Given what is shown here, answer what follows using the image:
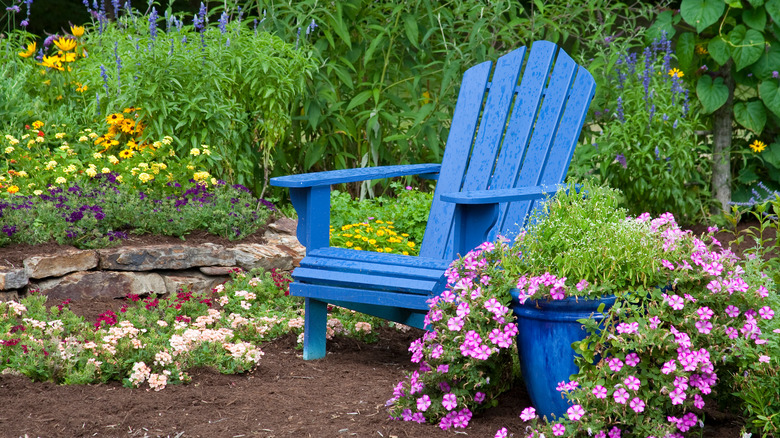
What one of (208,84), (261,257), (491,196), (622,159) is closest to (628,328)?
(491,196)

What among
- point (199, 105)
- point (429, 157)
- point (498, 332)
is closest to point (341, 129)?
point (429, 157)

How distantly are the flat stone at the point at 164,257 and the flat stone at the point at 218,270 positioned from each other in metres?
0.02

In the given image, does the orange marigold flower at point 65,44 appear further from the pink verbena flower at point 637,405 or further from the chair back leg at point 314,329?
the pink verbena flower at point 637,405

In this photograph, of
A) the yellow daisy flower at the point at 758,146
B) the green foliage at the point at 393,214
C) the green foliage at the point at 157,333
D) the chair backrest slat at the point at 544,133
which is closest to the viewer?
the green foliage at the point at 157,333

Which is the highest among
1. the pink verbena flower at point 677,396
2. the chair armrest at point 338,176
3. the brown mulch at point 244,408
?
the chair armrest at point 338,176

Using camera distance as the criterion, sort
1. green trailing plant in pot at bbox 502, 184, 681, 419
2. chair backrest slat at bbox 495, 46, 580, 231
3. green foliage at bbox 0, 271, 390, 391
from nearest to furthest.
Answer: green trailing plant in pot at bbox 502, 184, 681, 419 < green foliage at bbox 0, 271, 390, 391 < chair backrest slat at bbox 495, 46, 580, 231

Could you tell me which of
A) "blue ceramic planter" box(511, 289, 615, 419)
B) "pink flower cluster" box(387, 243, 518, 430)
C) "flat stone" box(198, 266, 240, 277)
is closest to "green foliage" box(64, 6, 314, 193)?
"flat stone" box(198, 266, 240, 277)

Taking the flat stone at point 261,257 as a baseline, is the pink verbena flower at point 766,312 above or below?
above

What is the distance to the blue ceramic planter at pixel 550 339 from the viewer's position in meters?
1.96

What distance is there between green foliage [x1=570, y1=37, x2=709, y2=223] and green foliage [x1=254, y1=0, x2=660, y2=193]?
0.37m

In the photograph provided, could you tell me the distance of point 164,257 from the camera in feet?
11.4

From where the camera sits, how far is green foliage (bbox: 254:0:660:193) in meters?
4.40

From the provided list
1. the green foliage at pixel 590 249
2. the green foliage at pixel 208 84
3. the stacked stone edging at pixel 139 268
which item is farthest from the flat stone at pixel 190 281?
the green foliage at pixel 590 249

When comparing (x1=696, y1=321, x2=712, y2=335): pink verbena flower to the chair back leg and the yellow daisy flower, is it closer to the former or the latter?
the chair back leg
